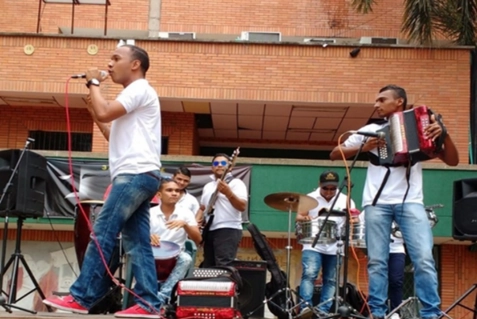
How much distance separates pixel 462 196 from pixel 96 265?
4194mm

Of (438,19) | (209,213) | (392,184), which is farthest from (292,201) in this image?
(438,19)

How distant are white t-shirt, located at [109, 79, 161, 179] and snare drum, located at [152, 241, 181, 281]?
2611mm

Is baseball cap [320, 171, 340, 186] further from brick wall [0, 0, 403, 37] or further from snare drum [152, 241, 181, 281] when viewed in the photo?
brick wall [0, 0, 403, 37]

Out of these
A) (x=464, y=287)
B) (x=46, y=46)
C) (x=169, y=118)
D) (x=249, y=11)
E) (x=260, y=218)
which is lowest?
(x=464, y=287)

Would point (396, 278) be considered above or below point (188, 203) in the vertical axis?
below

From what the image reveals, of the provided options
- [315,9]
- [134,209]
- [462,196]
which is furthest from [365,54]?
[134,209]

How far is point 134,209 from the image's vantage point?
21.1ft

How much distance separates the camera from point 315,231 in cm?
1008

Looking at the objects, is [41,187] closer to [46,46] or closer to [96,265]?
[96,265]

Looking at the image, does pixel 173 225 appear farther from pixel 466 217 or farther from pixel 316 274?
pixel 466 217

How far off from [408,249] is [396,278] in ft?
9.51

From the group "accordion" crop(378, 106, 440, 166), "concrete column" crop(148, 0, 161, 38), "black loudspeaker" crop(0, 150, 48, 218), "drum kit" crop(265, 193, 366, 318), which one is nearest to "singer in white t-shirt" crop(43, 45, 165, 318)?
"black loudspeaker" crop(0, 150, 48, 218)

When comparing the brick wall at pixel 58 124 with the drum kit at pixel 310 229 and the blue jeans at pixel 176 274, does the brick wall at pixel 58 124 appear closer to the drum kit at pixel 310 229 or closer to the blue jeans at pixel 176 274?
the drum kit at pixel 310 229

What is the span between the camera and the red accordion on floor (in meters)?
6.93
